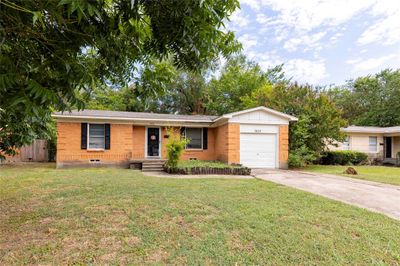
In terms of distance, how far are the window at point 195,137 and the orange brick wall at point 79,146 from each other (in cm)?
355

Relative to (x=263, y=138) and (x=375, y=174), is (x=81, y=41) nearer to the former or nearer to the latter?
(x=263, y=138)

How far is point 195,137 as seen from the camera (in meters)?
16.3

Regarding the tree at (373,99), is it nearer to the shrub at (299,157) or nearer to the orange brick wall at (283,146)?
the shrub at (299,157)

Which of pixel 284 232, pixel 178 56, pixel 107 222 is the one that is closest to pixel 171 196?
pixel 107 222

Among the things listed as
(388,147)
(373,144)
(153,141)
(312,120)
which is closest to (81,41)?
(153,141)

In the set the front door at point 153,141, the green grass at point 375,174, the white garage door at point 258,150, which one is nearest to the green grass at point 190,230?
the green grass at point 375,174

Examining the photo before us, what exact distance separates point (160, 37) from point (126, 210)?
3.46m

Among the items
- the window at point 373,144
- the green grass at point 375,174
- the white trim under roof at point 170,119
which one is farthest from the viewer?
the window at point 373,144

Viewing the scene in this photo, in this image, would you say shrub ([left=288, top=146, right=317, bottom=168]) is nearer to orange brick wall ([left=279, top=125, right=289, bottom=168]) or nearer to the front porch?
orange brick wall ([left=279, top=125, right=289, bottom=168])

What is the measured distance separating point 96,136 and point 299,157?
37.3 ft

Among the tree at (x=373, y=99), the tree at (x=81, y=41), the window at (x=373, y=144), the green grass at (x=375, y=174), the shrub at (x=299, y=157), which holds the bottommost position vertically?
the green grass at (x=375, y=174)

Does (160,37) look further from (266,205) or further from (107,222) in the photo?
(266,205)

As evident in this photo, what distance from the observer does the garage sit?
14234mm

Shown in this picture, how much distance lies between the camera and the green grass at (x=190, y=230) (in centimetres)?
336
